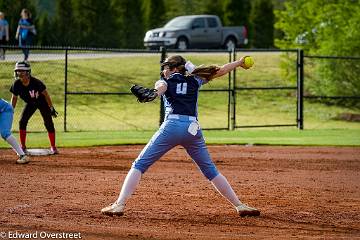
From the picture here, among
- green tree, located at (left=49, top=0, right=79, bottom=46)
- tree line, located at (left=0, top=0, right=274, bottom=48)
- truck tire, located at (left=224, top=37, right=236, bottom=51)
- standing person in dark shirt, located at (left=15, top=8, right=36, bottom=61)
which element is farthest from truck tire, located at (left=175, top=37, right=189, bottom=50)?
standing person in dark shirt, located at (left=15, top=8, right=36, bottom=61)

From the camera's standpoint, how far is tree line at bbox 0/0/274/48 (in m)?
44.3

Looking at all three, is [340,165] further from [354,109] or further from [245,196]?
[354,109]

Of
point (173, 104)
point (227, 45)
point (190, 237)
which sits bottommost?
point (190, 237)

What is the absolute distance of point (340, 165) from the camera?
55.6 feet

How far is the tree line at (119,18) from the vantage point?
44.3 m

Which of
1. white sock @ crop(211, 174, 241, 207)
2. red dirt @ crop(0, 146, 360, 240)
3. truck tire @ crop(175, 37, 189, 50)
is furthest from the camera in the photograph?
truck tire @ crop(175, 37, 189, 50)

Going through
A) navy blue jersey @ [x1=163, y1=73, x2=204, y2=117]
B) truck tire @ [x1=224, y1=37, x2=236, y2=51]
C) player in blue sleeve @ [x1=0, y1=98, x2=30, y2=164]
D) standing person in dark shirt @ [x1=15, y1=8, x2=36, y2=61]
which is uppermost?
truck tire @ [x1=224, y1=37, x2=236, y2=51]

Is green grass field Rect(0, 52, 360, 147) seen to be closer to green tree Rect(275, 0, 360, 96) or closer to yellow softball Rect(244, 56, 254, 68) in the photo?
green tree Rect(275, 0, 360, 96)

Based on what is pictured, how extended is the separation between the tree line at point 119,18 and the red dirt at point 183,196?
24.8m

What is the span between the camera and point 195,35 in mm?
41375

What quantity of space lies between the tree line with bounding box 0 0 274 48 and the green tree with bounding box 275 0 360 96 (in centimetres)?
1301

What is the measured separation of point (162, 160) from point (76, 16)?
97.7ft

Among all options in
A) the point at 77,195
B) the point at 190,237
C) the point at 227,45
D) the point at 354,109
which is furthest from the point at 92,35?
the point at 190,237

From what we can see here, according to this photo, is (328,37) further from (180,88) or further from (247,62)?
(180,88)
